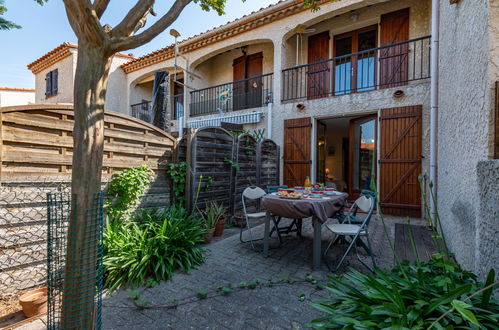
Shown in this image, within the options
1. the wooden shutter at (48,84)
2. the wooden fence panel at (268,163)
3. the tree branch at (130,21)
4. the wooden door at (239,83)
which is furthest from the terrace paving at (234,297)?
the wooden shutter at (48,84)

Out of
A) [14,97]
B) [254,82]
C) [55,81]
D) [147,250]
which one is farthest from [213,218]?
[14,97]

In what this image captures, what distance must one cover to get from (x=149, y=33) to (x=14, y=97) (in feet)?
77.3

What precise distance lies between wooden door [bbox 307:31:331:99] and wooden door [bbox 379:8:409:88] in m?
1.55

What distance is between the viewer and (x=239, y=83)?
31.9 ft

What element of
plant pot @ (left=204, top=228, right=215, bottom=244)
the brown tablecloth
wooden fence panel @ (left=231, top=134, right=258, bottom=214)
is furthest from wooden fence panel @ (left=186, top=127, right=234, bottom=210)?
the brown tablecloth

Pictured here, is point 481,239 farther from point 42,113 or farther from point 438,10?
point 438,10

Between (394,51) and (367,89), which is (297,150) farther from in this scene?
(394,51)

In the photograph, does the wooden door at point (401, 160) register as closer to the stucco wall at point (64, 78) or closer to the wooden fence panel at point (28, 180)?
the wooden fence panel at point (28, 180)

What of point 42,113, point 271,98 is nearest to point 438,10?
point 271,98

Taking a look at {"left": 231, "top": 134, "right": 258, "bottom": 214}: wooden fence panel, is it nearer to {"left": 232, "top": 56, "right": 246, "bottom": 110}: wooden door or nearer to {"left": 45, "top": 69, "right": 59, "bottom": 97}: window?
{"left": 232, "top": 56, "right": 246, "bottom": 110}: wooden door

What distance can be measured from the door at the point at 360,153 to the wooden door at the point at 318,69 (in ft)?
5.14

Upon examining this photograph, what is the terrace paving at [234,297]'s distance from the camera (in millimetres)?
2043

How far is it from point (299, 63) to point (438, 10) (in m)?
4.08

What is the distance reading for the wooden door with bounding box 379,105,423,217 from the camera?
5516 mm
